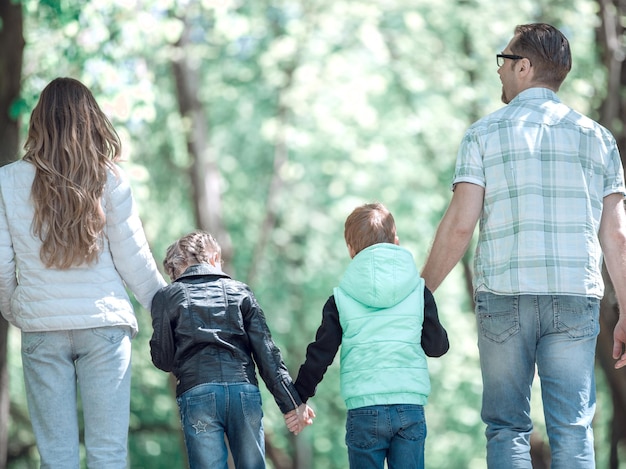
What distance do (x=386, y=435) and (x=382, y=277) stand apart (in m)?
0.70

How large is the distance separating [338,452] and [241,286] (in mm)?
14113

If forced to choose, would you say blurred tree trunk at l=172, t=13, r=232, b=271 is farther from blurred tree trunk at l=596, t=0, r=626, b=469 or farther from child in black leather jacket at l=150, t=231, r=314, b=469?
child in black leather jacket at l=150, t=231, r=314, b=469

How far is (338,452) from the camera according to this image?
18359mm

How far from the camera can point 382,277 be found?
4.61 m

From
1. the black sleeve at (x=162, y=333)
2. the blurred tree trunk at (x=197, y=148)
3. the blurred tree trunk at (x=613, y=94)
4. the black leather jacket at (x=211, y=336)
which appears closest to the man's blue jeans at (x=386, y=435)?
the black leather jacket at (x=211, y=336)

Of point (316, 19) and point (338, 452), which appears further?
point (338, 452)

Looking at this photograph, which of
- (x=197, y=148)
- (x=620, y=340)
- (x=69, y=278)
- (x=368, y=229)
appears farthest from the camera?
(x=197, y=148)

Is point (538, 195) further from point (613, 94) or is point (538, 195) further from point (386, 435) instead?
point (613, 94)

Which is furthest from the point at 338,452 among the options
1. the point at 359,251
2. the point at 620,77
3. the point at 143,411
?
the point at 359,251

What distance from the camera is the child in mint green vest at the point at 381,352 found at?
4.54 m

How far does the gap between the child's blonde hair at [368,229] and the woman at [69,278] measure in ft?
3.34

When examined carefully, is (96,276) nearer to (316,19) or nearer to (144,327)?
(316,19)

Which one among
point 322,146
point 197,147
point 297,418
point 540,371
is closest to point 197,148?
point 197,147

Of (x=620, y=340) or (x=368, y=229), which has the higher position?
(x=368, y=229)
